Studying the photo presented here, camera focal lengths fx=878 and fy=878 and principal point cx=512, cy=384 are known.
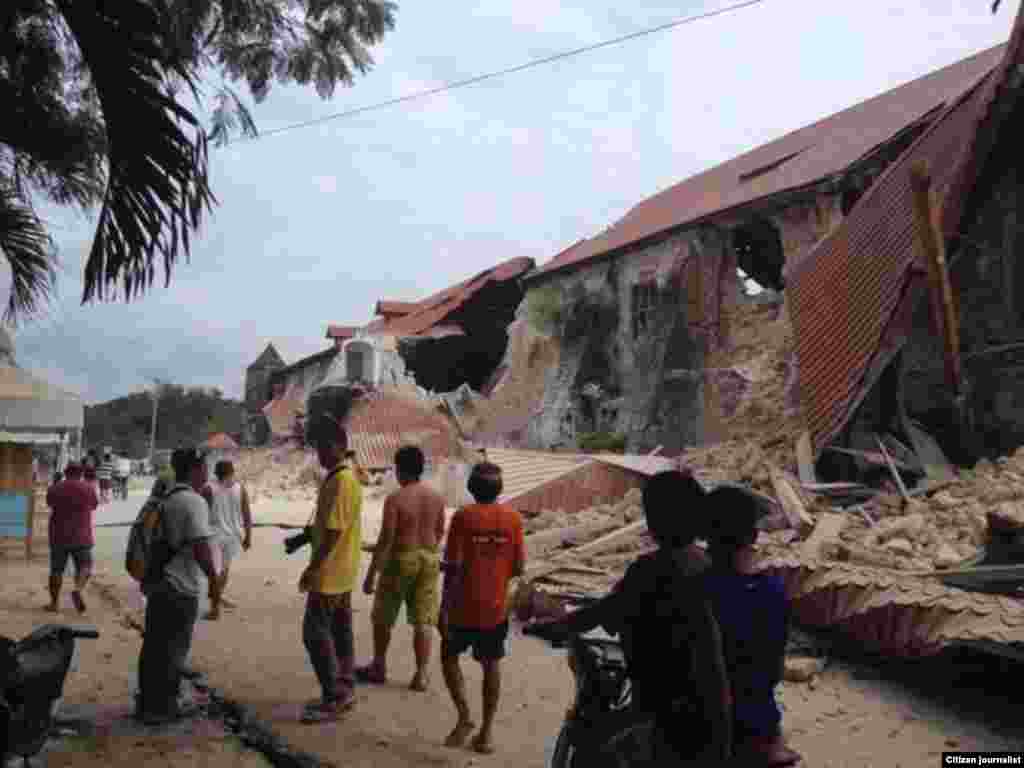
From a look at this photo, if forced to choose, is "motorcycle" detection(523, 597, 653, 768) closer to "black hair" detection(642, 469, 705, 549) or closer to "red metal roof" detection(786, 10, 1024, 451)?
"black hair" detection(642, 469, 705, 549)

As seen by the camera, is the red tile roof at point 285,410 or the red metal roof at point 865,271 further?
the red tile roof at point 285,410

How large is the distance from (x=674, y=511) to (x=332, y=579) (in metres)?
Answer: 2.90

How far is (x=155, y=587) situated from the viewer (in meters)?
4.94

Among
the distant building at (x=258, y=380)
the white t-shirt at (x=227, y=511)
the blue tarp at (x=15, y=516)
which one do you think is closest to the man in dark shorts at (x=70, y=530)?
the white t-shirt at (x=227, y=511)

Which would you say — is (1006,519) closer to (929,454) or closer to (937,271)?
(929,454)

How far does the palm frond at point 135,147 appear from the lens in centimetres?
397

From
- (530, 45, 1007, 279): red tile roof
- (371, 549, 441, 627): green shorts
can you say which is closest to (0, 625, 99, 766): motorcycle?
(371, 549, 441, 627): green shorts

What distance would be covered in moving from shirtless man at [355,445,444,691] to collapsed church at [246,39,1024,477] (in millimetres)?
6354

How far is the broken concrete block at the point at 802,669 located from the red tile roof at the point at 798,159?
12715mm

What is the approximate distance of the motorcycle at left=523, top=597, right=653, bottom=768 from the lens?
2691 mm

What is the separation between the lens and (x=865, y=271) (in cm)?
1152

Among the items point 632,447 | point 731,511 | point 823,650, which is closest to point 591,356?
point 632,447

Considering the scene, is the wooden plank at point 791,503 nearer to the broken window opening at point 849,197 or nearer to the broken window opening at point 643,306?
the broken window opening at point 849,197

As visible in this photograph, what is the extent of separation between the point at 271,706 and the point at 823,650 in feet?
13.0
